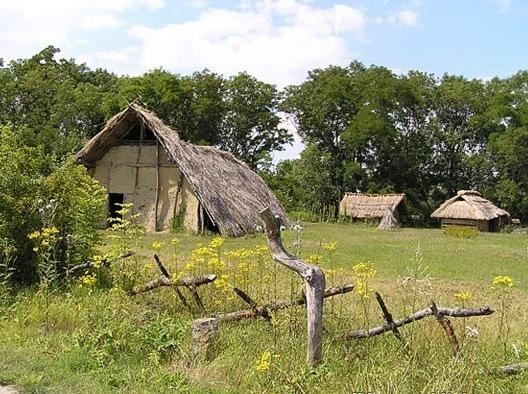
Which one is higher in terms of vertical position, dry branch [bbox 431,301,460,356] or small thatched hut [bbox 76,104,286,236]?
small thatched hut [bbox 76,104,286,236]

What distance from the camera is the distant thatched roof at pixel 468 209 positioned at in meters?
38.0

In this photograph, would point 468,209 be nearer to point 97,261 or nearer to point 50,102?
point 50,102

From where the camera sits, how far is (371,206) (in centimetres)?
3941

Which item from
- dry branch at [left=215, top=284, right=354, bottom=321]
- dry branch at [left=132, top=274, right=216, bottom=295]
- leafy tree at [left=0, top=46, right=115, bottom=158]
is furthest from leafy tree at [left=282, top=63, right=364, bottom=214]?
dry branch at [left=215, top=284, right=354, bottom=321]

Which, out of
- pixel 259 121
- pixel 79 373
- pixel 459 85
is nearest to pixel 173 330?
pixel 79 373

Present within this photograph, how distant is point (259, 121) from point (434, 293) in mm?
37153

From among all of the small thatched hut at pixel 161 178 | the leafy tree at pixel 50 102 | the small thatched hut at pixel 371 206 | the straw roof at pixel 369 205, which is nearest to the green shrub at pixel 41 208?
the small thatched hut at pixel 161 178

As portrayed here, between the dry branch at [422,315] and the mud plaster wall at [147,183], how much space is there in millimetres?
16857

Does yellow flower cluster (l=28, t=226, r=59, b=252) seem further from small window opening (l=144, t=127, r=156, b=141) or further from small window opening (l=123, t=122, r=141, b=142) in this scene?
small window opening (l=123, t=122, r=141, b=142)

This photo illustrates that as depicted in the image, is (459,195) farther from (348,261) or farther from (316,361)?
(316,361)

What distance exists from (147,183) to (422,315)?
62.4ft

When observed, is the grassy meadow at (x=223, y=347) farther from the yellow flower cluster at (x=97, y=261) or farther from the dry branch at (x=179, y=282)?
the yellow flower cluster at (x=97, y=261)

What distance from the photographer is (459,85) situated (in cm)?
4841

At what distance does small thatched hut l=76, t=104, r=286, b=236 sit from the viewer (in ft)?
72.2
